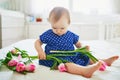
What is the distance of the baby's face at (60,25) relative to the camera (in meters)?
1.04

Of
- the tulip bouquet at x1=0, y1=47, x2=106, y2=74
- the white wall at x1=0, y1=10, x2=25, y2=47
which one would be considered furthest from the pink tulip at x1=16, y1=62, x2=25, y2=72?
the white wall at x1=0, y1=10, x2=25, y2=47

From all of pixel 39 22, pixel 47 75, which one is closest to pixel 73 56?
pixel 47 75

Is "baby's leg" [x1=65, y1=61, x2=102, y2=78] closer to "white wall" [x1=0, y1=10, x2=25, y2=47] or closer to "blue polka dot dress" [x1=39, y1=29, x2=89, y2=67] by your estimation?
"blue polka dot dress" [x1=39, y1=29, x2=89, y2=67]

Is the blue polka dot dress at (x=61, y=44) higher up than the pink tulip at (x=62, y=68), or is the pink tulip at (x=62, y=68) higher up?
the blue polka dot dress at (x=61, y=44)

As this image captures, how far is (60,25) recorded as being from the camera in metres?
1.05

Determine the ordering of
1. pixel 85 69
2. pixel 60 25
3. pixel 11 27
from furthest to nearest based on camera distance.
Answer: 1. pixel 11 27
2. pixel 60 25
3. pixel 85 69

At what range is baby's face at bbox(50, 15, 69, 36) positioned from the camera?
3.42ft

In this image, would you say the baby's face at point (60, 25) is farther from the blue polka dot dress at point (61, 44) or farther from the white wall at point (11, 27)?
the white wall at point (11, 27)

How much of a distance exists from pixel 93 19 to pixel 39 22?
90 cm

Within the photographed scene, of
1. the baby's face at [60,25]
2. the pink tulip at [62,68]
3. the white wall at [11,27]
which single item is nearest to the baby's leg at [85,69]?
the pink tulip at [62,68]

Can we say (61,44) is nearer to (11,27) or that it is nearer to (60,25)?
(60,25)

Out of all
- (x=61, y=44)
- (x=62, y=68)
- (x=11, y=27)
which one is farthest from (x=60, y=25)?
(x=11, y=27)

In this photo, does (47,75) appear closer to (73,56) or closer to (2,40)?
(73,56)

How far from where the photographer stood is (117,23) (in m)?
2.95
